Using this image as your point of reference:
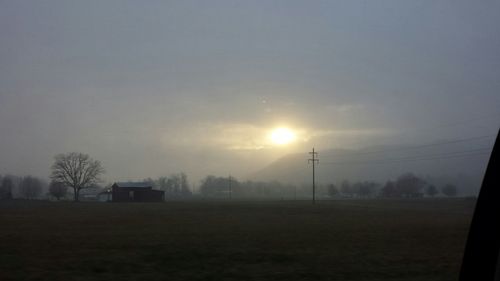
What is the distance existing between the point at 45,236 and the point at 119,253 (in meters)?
10.5

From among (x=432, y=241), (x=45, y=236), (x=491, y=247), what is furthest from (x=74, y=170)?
(x=491, y=247)

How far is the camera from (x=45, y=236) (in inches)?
1283

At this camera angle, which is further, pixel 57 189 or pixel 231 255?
pixel 57 189

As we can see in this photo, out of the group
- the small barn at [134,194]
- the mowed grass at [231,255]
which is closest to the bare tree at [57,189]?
the small barn at [134,194]

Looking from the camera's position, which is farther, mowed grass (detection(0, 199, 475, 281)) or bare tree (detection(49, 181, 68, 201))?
bare tree (detection(49, 181, 68, 201))

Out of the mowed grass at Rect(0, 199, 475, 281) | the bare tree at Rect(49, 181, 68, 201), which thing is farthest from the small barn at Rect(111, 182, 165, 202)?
the mowed grass at Rect(0, 199, 475, 281)

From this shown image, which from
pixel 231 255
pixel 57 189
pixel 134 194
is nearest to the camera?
pixel 231 255

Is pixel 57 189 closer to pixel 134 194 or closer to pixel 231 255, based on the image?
pixel 134 194

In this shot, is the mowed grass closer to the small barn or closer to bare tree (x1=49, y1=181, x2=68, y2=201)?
the small barn

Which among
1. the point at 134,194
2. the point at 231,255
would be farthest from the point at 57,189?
the point at 231,255

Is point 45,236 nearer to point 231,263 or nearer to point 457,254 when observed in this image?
point 231,263

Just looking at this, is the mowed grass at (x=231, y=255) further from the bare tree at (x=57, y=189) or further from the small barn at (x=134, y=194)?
the bare tree at (x=57, y=189)

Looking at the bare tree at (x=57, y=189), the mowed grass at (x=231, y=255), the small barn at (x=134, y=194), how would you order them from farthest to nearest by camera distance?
the bare tree at (x=57, y=189) → the small barn at (x=134, y=194) → the mowed grass at (x=231, y=255)

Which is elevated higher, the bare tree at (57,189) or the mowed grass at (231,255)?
the bare tree at (57,189)
